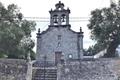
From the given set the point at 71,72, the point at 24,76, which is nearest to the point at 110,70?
the point at 71,72

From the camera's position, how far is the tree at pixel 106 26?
30.9 m

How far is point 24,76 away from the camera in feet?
64.0

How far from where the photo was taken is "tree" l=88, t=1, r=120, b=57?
102ft

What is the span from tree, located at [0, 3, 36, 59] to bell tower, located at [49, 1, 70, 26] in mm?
3874

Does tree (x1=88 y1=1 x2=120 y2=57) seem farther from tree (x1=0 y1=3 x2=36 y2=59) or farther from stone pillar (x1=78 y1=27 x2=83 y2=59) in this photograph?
tree (x1=0 y1=3 x2=36 y2=59)

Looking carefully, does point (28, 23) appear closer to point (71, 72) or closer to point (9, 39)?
point (9, 39)

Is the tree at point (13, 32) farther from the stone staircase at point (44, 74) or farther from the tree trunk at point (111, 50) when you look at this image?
the tree trunk at point (111, 50)

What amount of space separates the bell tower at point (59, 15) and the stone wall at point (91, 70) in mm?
14704

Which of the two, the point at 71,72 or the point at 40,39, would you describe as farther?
the point at 40,39

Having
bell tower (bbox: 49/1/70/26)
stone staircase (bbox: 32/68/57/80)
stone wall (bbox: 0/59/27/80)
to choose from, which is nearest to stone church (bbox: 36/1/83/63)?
bell tower (bbox: 49/1/70/26)

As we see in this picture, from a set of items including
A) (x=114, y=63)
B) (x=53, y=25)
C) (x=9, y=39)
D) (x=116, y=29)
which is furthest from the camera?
(x=53, y=25)

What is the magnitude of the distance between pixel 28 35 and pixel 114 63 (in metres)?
14.8

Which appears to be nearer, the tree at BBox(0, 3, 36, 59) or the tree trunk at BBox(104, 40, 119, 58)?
the tree at BBox(0, 3, 36, 59)

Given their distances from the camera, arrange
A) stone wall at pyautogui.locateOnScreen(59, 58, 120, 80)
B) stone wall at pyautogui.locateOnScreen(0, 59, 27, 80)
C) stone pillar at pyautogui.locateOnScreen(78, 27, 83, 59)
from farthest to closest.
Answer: stone pillar at pyautogui.locateOnScreen(78, 27, 83, 59), stone wall at pyautogui.locateOnScreen(59, 58, 120, 80), stone wall at pyautogui.locateOnScreen(0, 59, 27, 80)
